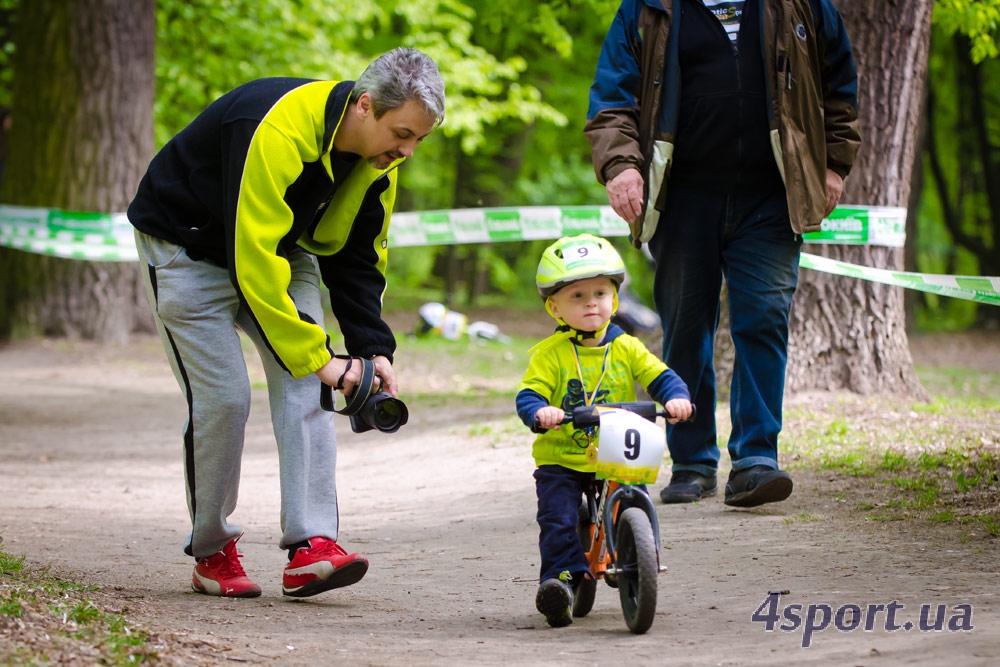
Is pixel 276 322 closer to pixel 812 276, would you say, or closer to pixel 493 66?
pixel 812 276

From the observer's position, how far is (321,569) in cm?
410

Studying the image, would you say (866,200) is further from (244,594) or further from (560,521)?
(244,594)

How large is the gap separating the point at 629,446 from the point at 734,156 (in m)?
2.07

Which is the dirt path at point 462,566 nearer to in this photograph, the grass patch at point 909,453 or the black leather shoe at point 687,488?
the black leather shoe at point 687,488

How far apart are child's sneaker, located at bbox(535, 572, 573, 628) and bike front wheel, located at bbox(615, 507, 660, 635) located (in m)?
0.18

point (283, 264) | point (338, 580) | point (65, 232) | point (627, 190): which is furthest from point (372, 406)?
point (65, 232)

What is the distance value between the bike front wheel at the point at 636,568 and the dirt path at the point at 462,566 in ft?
0.25

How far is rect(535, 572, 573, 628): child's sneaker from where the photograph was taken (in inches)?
150

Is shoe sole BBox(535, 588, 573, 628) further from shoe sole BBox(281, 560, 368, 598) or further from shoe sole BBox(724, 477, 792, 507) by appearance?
shoe sole BBox(724, 477, 792, 507)

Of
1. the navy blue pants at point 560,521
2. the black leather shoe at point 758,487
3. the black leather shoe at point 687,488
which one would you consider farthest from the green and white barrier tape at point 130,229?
the navy blue pants at point 560,521

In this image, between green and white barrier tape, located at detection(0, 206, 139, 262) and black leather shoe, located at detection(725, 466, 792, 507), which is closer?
black leather shoe, located at detection(725, 466, 792, 507)

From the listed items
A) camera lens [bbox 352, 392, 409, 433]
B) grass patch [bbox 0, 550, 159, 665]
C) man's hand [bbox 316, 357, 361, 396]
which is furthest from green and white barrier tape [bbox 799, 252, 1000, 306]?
grass patch [bbox 0, 550, 159, 665]

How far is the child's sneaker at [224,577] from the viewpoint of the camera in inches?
171

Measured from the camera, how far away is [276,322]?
12.5 ft
